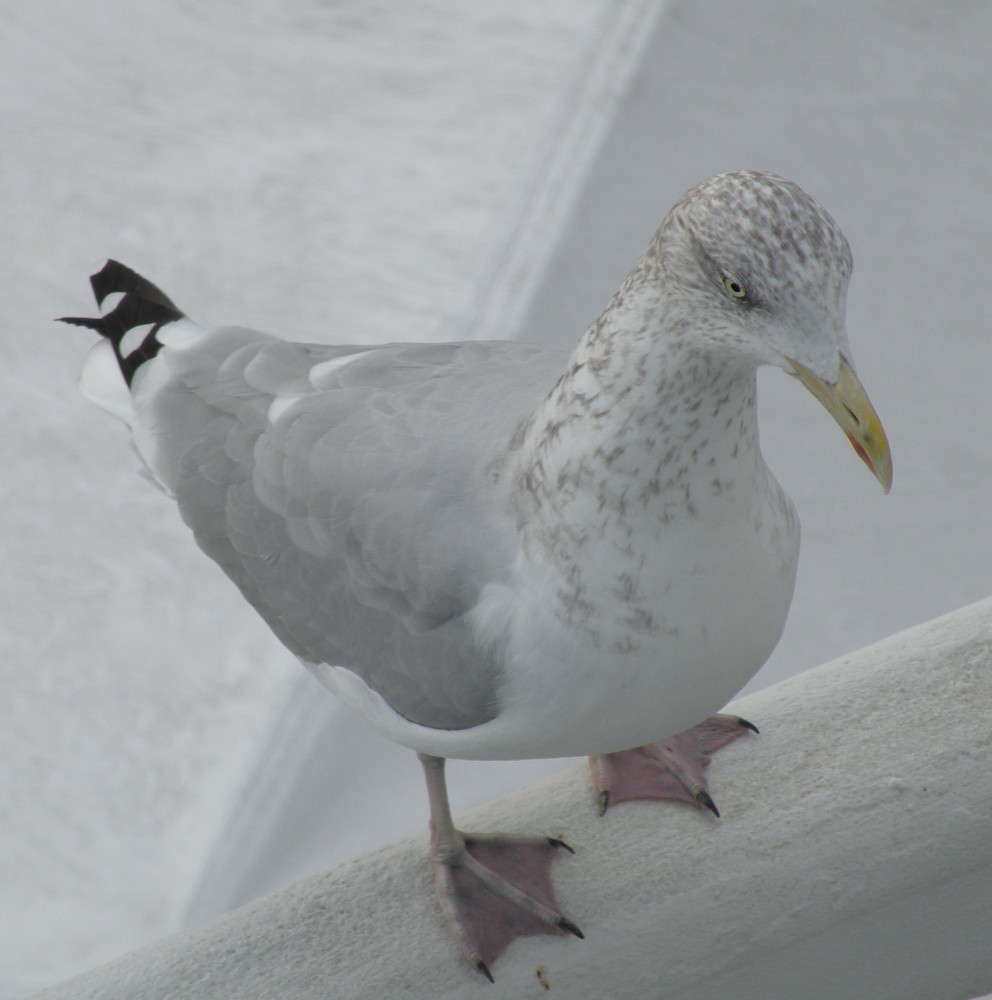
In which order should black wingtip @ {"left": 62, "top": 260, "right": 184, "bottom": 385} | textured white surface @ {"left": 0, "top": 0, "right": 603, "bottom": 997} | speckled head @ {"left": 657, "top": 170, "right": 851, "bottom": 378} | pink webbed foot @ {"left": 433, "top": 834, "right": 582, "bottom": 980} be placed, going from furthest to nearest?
textured white surface @ {"left": 0, "top": 0, "right": 603, "bottom": 997}, black wingtip @ {"left": 62, "top": 260, "right": 184, "bottom": 385}, pink webbed foot @ {"left": 433, "top": 834, "right": 582, "bottom": 980}, speckled head @ {"left": 657, "top": 170, "right": 851, "bottom": 378}

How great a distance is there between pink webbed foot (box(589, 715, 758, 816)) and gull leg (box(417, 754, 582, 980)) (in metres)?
0.07

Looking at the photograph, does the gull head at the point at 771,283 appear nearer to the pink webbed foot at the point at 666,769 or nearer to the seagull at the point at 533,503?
the seagull at the point at 533,503

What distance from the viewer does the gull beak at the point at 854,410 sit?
0.83m

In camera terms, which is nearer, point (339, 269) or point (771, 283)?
point (771, 283)

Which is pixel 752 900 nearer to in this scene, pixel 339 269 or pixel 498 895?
pixel 498 895

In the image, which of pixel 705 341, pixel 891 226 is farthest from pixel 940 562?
pixel 705 341

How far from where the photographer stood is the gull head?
80 cm

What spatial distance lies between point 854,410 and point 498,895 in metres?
0.59

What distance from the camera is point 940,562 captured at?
95.3 inches

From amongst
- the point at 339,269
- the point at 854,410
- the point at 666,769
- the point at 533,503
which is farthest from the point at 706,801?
the point at 339,269

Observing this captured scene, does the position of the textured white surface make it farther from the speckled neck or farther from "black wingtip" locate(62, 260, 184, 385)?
the speckled neck

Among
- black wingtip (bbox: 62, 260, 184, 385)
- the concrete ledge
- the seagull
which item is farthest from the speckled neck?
black wingtip (bbox: 62, 260, 184, 385)

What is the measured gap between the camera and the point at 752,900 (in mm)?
1174

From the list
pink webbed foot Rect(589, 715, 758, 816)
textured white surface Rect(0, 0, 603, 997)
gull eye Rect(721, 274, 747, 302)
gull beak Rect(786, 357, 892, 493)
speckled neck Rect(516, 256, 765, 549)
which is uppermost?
gull eye Rect(721, 274, 747, 302)
